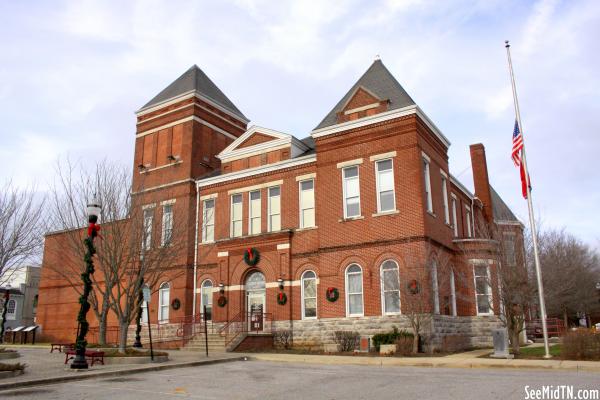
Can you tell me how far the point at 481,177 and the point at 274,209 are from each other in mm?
16132

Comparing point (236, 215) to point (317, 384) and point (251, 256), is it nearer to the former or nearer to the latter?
point (251, 256)

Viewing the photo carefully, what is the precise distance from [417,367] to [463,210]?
A: 746 inches

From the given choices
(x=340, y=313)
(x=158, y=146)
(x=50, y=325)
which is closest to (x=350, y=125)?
(x=340, y=313)

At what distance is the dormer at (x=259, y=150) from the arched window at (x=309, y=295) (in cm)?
684

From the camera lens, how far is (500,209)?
42969 millimetres

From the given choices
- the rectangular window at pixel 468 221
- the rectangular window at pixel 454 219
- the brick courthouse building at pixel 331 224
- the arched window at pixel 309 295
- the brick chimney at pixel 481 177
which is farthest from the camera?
the brick chimney at pixel 481 177

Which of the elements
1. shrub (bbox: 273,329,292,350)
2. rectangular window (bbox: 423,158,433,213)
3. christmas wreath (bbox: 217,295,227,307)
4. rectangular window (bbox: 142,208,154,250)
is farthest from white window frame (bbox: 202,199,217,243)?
rectangular window (bbox: 423,158,433,213)

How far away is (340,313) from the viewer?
23844 millimetres

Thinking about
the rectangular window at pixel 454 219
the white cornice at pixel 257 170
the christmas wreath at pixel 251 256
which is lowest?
the christmas wreath at pixel 251 256

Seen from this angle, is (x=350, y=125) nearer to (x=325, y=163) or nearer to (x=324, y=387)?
(x=325, y=163)

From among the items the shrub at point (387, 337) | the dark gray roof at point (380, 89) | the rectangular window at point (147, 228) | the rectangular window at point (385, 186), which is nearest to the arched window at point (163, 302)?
the rectangular window at point (147, 228)

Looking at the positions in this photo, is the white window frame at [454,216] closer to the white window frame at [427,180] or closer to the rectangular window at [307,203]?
the white window frame at [427,180]

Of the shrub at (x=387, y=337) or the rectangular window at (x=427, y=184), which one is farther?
the rectangular window at (x=427, y=184)

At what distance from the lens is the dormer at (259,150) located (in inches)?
1137
